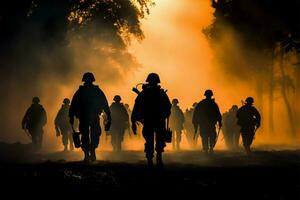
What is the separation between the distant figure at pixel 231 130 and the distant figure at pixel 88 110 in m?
16.0

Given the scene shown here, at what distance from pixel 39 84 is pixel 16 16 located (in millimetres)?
5558

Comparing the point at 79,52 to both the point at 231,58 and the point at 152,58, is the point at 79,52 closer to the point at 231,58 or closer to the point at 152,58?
the point at 231,58

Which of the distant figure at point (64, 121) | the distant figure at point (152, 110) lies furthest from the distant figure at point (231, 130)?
the distant figure at point (152, 110)

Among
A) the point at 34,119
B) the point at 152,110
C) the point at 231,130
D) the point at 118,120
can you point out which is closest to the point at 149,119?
the point at 152,110

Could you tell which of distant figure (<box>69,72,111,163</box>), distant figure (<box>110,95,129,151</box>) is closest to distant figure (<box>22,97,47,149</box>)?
distant figure (<box>110,95,129,151</box>)

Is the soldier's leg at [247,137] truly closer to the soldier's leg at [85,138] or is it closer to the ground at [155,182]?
the soldier's leg at [85,138]

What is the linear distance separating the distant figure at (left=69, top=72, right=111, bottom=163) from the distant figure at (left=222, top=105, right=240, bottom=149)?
16.0m

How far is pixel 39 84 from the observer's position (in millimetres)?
44719

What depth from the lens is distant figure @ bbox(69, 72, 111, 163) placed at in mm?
17766

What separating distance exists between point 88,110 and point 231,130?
53.8 ft

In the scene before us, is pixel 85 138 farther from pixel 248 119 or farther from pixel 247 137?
pixel 247 137

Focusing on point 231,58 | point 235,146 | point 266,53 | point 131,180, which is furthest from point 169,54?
point 131,180

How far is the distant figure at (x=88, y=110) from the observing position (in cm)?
1777

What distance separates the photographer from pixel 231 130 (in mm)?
33312
